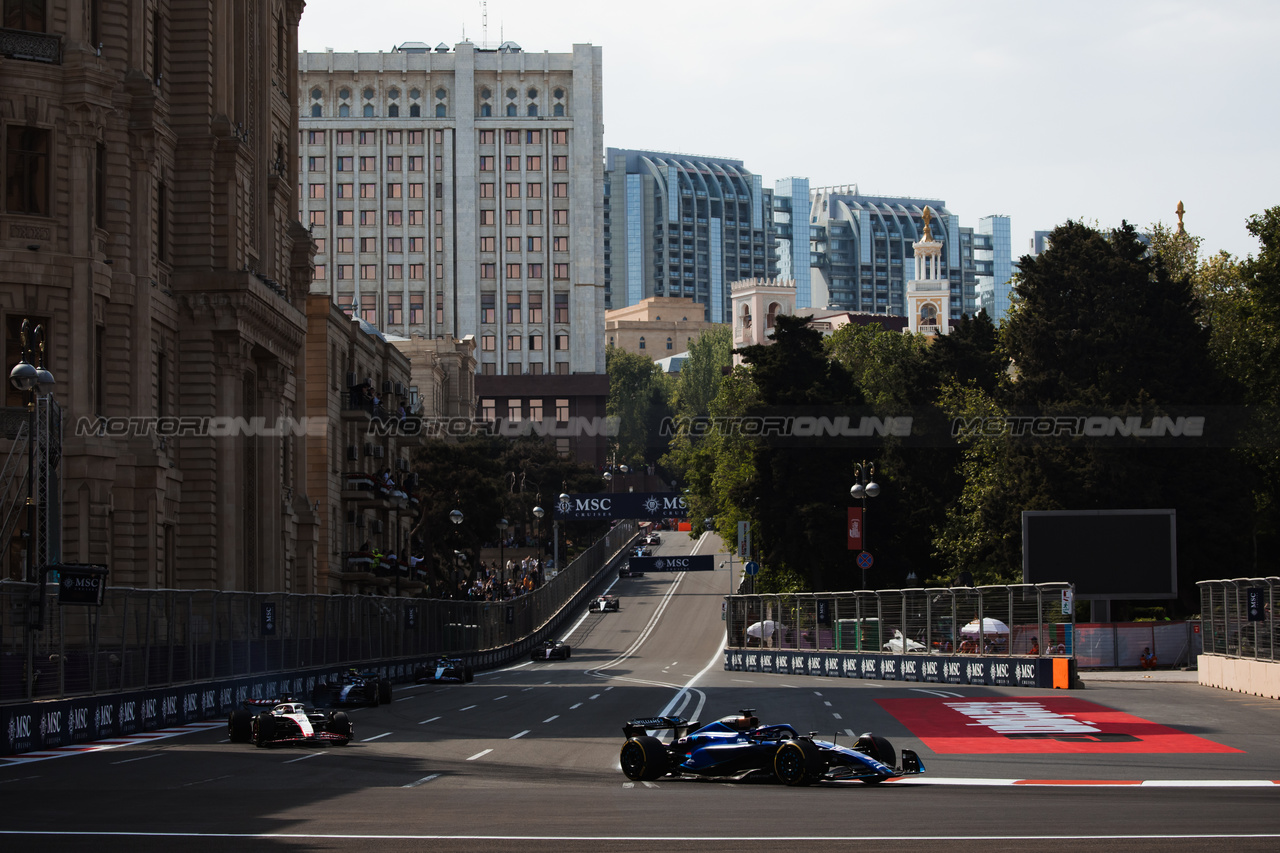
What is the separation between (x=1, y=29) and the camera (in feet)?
143

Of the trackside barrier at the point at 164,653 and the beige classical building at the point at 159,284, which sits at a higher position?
the beige classical building at the point at 159,284

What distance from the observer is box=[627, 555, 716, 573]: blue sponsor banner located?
5049 inches

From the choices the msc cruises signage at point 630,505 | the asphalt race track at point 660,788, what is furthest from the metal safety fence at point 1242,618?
the msc cruises signage at point 630,505

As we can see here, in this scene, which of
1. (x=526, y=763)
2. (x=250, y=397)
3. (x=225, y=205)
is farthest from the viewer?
(x=250, y=397)

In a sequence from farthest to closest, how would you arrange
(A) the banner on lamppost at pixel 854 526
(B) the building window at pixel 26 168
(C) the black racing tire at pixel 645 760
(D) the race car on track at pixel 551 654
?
(D) the race car on track at pixel 551 654
(A) the banner on lamppost at pixel 854 526
(B) the building window at pixel 26 168
(C) the black racing tire at pixel 645 760

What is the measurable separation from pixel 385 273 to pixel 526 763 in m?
146

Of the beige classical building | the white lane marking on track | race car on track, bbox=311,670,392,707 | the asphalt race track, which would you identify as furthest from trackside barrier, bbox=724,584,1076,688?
the white lane marking on track

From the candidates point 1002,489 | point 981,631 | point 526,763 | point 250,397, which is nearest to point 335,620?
point 250,397

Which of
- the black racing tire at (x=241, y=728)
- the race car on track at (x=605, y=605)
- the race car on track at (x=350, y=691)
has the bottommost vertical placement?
the race car on track at (x=605, y=605)

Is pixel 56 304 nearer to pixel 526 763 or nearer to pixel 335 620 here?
pixel 335 620

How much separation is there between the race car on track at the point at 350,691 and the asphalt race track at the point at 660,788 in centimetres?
66

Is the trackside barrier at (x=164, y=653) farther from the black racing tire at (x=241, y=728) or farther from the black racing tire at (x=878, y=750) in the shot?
the black racing tire at (x=878, y=750)

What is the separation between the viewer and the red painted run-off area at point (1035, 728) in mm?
25781

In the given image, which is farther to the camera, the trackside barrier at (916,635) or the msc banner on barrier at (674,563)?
the msc banner on barrier at (674,563)
